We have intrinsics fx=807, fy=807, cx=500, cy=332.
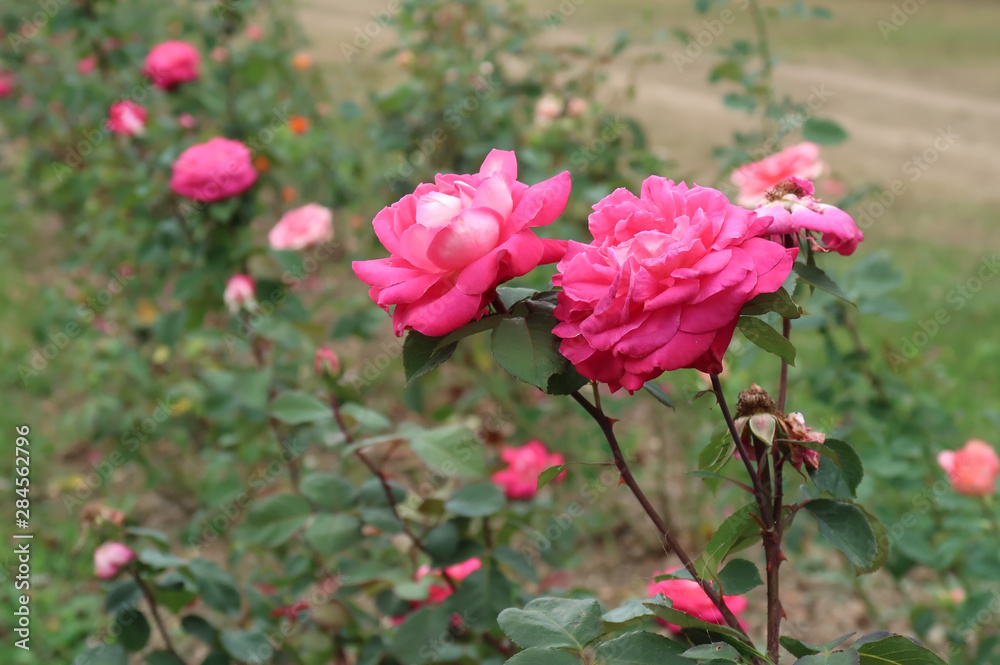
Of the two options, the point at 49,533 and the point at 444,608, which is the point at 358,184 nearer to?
the point at 49,533

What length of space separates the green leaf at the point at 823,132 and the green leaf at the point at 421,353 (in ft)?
4.11

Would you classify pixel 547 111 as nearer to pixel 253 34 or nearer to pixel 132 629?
pixel 253 34

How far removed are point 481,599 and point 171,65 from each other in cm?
166

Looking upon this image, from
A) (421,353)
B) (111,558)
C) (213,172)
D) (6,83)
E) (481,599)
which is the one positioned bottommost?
(6,83)

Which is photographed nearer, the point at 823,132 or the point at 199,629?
the point at 199,629

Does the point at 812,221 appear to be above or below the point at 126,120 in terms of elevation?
above

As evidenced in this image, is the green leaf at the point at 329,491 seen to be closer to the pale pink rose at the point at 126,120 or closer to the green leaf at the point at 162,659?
the green leaf at the point at 162,659

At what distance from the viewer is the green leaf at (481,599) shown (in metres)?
1.02

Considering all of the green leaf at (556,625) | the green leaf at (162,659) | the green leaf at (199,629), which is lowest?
Result: the green leaf at (162,659)

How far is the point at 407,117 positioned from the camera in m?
2.57

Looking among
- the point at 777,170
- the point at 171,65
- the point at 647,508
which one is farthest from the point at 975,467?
the point at 171,65

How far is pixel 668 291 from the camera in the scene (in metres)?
0.52

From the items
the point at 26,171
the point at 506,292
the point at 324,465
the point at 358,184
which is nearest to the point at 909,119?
the point at 358,184

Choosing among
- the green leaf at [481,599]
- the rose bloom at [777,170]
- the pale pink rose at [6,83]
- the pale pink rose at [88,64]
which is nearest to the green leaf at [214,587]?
the green leaf at [481,599]
